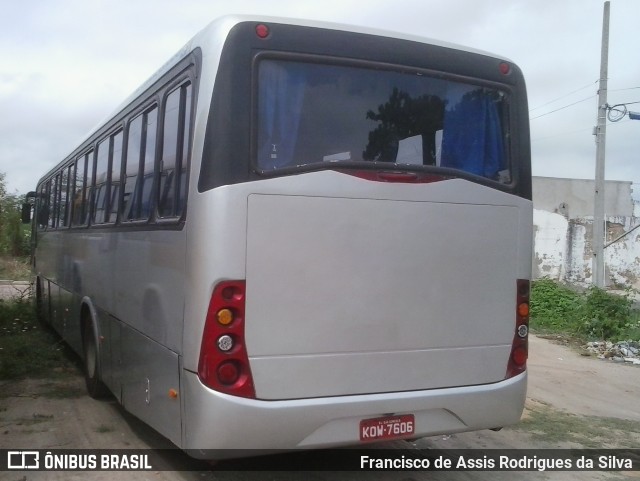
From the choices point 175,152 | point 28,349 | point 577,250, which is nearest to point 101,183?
point 175,152

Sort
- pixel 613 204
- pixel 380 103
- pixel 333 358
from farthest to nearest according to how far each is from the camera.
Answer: pixel 613 204 < pixel 380 103 < pixel 333 358

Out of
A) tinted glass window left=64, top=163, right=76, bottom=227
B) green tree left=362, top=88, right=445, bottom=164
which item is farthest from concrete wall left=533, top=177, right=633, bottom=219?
green tree left=362, top=88, right=445, bottom=164

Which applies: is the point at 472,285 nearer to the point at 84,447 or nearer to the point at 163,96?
the point at 163,96

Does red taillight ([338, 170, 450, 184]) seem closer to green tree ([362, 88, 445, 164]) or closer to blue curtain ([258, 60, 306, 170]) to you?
green tree ([362, 88, 445, 164])

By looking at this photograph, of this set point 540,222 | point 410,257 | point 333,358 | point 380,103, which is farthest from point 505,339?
point 540,222

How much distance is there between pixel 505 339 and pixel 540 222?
26416 mm

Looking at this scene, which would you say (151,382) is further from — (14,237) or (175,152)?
(14,237)

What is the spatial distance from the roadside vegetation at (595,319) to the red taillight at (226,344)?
37.5 ft

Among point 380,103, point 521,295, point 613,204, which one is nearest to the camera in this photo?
point 380,103

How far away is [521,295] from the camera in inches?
203

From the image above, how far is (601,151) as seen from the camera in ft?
59.4

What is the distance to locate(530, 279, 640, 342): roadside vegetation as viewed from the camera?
1382cm

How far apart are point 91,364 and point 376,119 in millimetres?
4649

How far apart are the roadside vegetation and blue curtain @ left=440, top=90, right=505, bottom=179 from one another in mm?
9835
